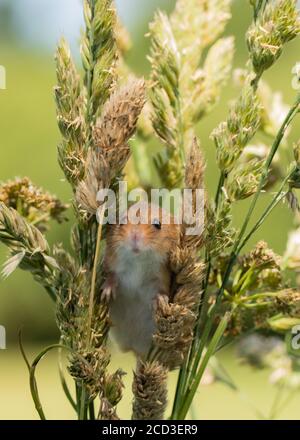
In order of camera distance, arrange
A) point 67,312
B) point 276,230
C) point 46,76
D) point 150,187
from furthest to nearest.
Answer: point 46,76 < point 276,230 < point 150,187 < point 67,312

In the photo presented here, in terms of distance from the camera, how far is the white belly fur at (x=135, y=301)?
1.01 m

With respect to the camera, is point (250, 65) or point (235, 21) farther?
point (235, 21)

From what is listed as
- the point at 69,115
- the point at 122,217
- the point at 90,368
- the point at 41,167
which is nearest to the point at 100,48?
the point at 69,115

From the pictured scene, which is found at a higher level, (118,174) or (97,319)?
(118,174)

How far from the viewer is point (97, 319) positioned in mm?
814

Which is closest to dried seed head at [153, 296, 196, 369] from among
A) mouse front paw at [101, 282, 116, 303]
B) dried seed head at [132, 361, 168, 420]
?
dried seed head at [132, 361, 168, 420]

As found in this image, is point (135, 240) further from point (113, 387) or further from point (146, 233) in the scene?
point (113, 387)

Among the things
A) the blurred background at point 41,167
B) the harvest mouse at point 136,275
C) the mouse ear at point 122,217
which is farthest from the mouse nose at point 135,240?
the blurred background at point 41,167

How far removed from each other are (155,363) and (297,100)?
29cm

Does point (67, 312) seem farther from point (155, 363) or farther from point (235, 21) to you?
point (235, 21)

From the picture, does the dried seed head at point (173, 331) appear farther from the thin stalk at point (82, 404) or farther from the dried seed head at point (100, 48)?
the dried seed head at point (100, 48)

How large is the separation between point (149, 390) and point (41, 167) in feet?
14.6

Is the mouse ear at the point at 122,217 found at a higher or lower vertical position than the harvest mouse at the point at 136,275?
higher
